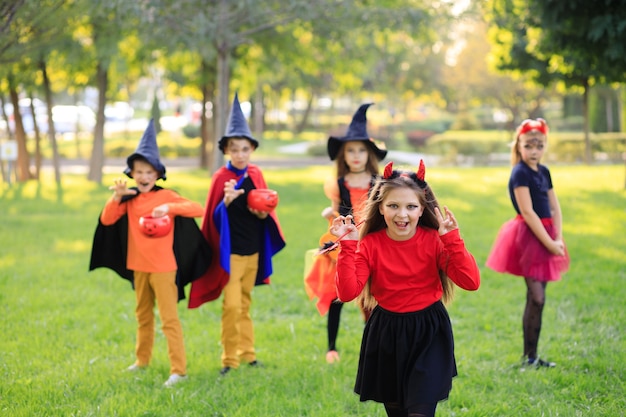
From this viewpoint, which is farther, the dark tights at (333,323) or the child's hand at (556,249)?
the dark tights at (333,323)

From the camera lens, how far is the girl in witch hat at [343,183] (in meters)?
5.92

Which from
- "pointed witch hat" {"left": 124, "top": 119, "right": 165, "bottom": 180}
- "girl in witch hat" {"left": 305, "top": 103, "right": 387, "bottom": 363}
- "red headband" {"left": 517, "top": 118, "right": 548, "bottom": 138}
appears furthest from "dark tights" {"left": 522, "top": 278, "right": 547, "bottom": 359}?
"pointed witch hat" {"left": 124, "top": 119, "right": 165, "bottom": 180}

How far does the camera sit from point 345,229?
370cm

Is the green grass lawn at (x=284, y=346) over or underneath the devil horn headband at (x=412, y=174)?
underneath

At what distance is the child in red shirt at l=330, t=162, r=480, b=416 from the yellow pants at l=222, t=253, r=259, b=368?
2041 mm

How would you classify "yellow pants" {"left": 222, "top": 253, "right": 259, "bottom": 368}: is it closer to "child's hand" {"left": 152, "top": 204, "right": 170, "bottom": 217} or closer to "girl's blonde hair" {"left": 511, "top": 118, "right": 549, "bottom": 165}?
"child's hand" {"left": 152, "top": 204, "right": 170, "bottom": 217}

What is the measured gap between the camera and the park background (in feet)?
17.5

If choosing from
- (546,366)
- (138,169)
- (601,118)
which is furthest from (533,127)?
(601,118)

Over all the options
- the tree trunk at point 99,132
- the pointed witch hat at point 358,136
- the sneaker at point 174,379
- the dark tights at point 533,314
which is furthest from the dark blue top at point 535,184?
the tree trunk at point 99,132

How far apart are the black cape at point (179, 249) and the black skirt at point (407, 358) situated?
2.24 m

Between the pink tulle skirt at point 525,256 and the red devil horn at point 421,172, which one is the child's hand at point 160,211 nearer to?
the red devil horn at point 421,172

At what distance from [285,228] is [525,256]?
23.9 ft

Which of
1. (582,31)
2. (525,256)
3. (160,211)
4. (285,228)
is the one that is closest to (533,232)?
→ (525,256)

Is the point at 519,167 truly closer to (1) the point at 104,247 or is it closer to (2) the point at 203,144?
(1) the point at 104,247
